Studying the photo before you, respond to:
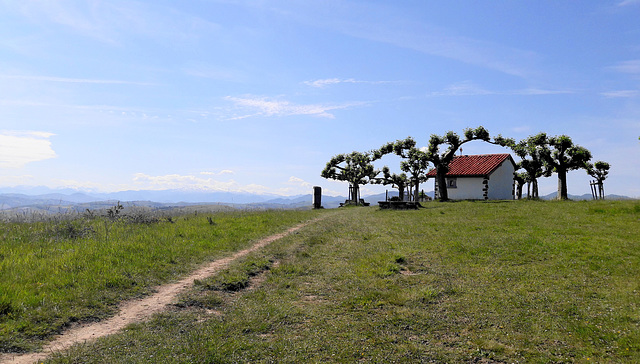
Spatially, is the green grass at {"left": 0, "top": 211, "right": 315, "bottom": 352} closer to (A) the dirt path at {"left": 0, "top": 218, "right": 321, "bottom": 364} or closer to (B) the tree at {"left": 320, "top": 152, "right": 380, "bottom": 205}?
(A) the dirt path at {"left": 0, "top": 218, "right": 321, "bottom": 364}

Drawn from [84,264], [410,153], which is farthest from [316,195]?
[84,264]

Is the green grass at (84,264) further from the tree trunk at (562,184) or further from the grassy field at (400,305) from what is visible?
the tree trunk at (562,184)

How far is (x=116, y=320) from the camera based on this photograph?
28.8ft

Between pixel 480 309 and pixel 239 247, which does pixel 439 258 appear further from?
pixel 239 247

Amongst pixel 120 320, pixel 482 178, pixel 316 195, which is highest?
pixel 482 178

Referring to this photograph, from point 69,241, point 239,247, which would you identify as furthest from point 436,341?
point 69,241

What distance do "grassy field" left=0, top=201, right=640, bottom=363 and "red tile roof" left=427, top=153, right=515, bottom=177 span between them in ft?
128

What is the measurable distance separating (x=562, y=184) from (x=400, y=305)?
42168 millimetres

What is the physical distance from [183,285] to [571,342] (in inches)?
399

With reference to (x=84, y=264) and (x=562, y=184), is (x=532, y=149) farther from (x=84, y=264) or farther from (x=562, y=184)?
(x=84, y=264)

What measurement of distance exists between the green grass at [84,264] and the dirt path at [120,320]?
31 centimetres

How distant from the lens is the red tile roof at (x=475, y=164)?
182ft

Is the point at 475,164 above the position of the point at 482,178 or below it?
above

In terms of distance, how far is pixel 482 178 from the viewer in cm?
5469
